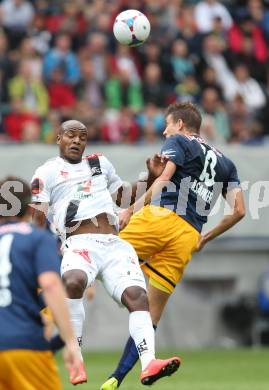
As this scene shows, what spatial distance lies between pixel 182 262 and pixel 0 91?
8159 mm

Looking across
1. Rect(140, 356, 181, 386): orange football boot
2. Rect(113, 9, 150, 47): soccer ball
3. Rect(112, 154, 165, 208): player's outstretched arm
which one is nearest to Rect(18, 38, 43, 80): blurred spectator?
Rect(113, 9, 150, 47): soccer ball

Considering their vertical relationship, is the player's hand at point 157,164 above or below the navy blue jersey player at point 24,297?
above

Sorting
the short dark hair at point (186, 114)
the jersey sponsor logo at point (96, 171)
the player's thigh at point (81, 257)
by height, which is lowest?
the player's thigh at point (81, 257)

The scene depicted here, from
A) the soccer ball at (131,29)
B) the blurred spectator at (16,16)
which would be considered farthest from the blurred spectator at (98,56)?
the soccer ball at (131,29)

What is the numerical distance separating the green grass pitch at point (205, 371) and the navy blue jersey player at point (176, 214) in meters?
1.58

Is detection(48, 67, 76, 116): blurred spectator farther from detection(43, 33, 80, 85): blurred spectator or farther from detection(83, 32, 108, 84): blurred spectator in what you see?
detection(83, 32, 108, 84): blurred spectator

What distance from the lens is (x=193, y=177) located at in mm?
10562

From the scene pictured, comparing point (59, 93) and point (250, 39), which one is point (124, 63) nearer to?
point (59, 93)

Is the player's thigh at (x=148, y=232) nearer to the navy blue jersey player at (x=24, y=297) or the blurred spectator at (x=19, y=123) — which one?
the navy blue jersey player at (x=24, y=297)

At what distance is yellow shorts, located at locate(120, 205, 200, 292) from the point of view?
10609mm

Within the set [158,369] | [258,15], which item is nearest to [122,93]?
[258,15]

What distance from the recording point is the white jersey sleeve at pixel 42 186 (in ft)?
32.6

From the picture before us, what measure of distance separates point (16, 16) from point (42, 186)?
1011 centimetres

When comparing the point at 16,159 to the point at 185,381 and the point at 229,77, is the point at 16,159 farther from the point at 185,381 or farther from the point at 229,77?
the point at 185,381
